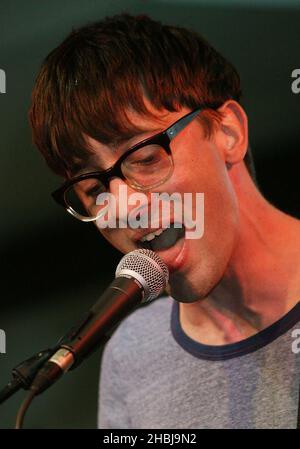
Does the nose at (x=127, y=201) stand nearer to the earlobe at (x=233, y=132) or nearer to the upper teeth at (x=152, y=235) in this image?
the upper teeth at (x=152, y=235)

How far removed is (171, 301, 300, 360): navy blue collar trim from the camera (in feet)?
4.81

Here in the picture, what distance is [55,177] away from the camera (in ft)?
5.19

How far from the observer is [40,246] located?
1.63m

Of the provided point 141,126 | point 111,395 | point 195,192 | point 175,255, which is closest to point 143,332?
point 111,395

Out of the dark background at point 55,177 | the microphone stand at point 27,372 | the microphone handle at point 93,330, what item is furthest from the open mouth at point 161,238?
the microphone stand at point 27,372

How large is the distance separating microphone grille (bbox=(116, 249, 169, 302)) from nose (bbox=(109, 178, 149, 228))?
0.72ft

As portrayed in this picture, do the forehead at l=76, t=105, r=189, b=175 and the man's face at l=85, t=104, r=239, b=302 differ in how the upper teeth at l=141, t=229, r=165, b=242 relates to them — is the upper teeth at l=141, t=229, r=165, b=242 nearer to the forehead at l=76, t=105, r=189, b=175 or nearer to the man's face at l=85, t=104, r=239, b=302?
the man's face at l=85, t=104, r=239, b=302

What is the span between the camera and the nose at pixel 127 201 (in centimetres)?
146

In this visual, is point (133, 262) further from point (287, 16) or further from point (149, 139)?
point (287, 16)

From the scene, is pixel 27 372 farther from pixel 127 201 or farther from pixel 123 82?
pixel 123 82

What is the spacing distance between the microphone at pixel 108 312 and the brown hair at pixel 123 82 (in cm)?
34

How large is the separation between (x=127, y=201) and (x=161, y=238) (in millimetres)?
106

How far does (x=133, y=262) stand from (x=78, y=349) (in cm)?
20

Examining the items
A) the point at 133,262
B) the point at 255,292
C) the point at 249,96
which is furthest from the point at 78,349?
the point at 249,96
